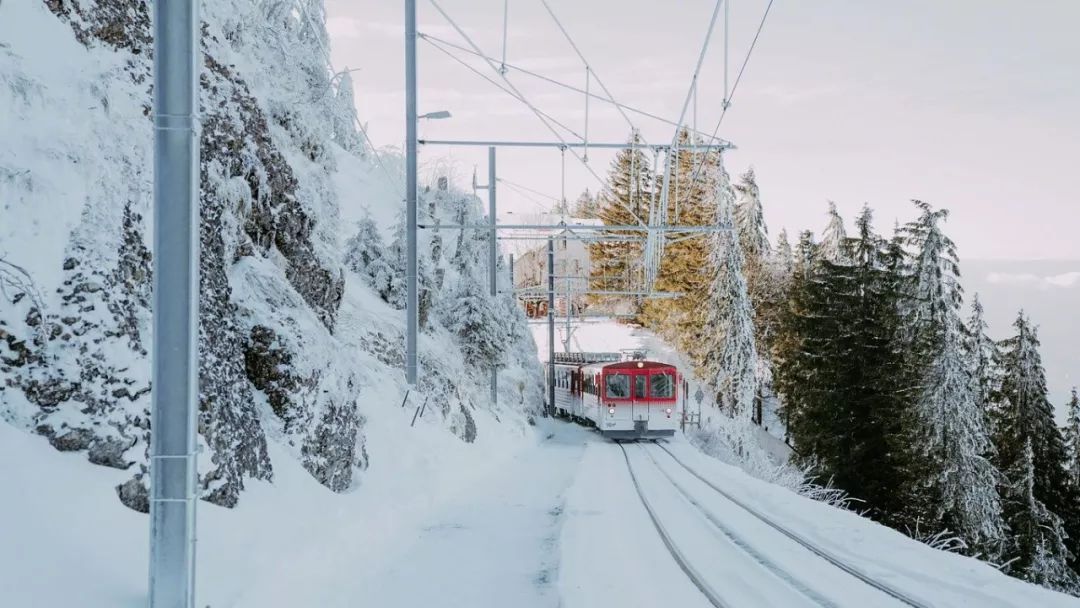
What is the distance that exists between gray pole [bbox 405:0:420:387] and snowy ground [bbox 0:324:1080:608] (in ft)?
5.69

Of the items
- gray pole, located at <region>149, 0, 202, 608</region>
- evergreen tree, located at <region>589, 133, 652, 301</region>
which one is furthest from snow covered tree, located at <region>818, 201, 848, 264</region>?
gray pole, located at <region>149, 0, 202, 608</region>

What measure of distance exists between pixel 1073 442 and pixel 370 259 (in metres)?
32.5

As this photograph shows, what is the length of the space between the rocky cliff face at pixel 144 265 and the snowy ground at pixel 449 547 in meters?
0.54

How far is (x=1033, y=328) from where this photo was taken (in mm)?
41188

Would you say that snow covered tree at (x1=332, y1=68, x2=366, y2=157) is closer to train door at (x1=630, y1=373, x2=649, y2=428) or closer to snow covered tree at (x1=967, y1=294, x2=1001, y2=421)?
train door at (x1=630, y1=373, x2=649, y2=428)

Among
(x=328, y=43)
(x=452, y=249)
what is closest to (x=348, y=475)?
(x=328, y=43)

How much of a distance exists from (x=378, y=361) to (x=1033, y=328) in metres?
33.6

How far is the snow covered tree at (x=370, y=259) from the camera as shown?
99.5 feet

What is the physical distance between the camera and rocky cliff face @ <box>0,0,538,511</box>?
24.2 ft

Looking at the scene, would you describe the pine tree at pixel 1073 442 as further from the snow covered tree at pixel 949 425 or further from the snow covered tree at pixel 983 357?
the snow covered tree at pixel 949 425

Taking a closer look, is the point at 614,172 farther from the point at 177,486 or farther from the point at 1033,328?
the point at 177,486

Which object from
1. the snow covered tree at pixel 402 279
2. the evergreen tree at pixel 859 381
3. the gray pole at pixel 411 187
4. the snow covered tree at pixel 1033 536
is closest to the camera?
the gray pole at pixel 411 187

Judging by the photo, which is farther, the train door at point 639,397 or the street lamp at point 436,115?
the train door at point 639,397

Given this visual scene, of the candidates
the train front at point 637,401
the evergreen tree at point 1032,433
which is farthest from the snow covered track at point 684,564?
the evergreen tree at point 1032,433
